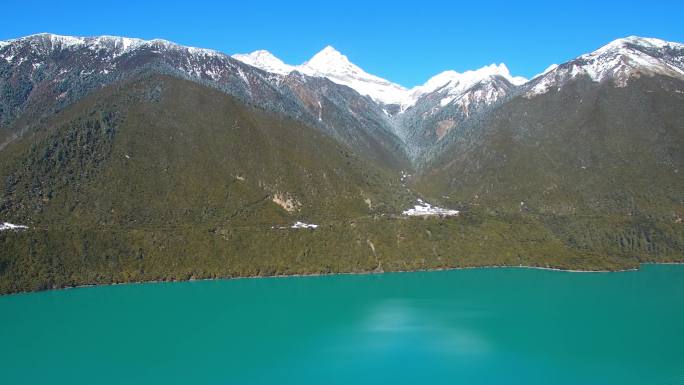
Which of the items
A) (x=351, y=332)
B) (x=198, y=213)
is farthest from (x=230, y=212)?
(x=351, y=332)

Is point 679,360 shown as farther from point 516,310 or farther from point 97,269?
point 97,269

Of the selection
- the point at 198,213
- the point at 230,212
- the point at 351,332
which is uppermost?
the point at 230,212

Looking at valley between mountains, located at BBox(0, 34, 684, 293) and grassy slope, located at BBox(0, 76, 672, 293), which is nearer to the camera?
grassy slope, located at BBox(0, 76, 672, 293)

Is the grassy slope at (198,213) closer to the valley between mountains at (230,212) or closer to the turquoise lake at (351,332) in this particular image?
the valley between mountains at (230,212)

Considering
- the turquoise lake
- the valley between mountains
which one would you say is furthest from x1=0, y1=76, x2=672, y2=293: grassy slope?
the turquoise lake

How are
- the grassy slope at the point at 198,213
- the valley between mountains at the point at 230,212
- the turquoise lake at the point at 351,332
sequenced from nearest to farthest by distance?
the turquoise lake at the point at 351,332 < the grassy slope at the point at 198,213 < the valley between mountains at the point at 230,212

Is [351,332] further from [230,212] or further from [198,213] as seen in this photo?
[198,213]

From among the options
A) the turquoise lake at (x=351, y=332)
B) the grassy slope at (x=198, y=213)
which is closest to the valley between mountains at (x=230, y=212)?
the grassy slope at (x=198, y=213)

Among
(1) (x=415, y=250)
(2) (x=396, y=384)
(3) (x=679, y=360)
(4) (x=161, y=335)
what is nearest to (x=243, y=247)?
(1) (x=415, y=250)

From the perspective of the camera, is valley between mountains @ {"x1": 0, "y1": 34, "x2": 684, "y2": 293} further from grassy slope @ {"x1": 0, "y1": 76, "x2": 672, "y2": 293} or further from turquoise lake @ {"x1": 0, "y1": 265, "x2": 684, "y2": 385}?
turquoise lake @ {"x1": 0, "y1": 265, "x2": 684, "y2": 385}
